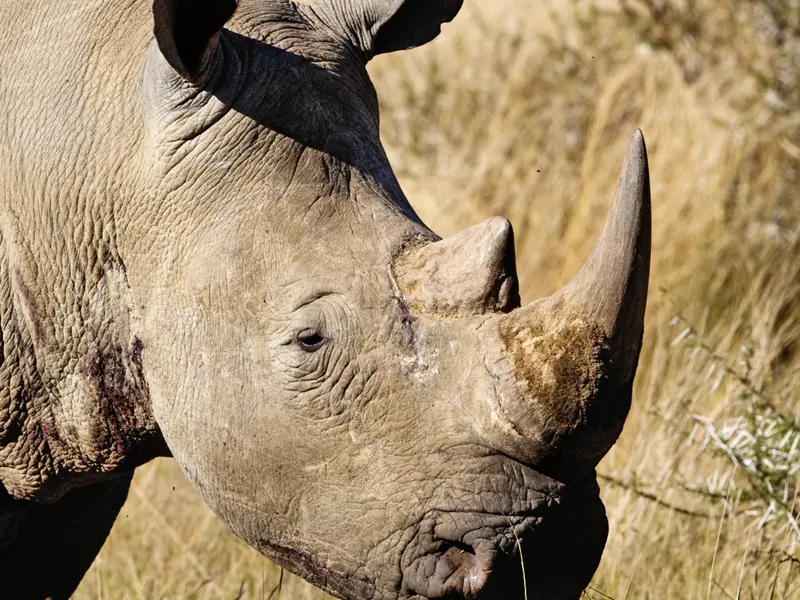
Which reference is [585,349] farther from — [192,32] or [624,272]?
[192,32]

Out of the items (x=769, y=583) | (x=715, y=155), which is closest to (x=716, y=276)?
(x=715, y=155)

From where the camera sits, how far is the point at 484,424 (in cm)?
319

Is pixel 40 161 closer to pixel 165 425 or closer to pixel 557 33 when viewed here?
pixel 165 425

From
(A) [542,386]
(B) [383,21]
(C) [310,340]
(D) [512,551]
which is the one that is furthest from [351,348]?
(B) [383,21]

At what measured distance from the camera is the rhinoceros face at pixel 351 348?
3.15 meters

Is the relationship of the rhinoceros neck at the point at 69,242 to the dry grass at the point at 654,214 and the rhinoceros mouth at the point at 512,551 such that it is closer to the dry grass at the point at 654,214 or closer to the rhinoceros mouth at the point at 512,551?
the rhinoceros mouth at the point at 512,551

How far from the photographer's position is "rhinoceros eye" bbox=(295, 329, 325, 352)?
3.40 metres

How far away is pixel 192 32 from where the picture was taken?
351 cm

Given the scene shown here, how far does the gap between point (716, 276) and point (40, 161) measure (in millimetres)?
4809

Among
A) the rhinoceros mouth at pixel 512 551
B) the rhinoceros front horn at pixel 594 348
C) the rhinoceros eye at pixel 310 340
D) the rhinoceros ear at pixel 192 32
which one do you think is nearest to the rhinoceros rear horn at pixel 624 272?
the rhinoceros front horn at pixel 594 348

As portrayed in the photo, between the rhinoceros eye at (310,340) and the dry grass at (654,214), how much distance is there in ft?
6.09

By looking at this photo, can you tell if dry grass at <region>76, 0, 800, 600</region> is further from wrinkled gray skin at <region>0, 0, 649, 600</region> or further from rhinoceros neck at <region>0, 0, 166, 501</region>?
wrinkled gray skin at <region>0, 0, 649, 600</region>

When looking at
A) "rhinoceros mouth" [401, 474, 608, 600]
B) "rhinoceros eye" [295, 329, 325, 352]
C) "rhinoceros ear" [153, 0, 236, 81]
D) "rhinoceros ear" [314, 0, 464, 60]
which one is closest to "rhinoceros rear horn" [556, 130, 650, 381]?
"rhinoceros mouth" [401, 474, 608, 600]

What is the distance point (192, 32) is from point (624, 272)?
4.03 ft
